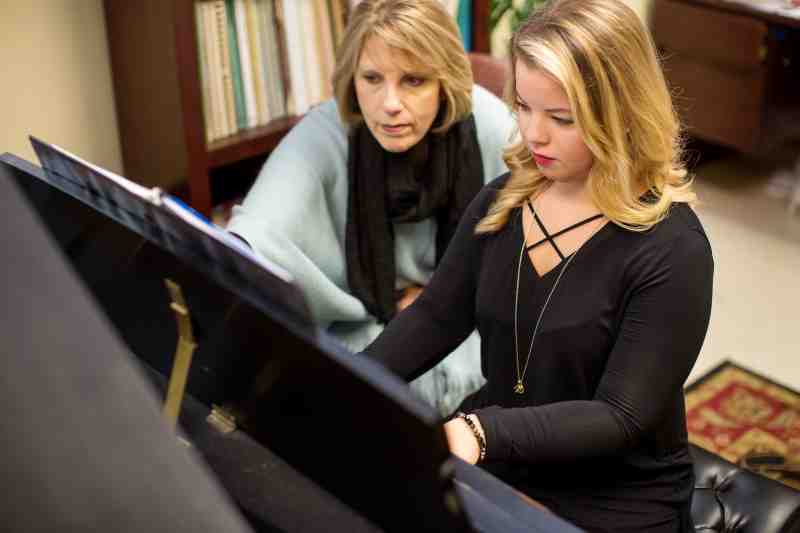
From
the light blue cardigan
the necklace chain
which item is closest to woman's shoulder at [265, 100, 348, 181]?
the light blue cardigan

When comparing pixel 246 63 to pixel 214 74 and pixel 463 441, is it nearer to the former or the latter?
pixel 214 74

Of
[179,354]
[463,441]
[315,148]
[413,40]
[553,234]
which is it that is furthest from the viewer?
[315,148]

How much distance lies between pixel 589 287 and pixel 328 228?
68cm

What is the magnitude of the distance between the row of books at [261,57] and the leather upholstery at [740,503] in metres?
1.38

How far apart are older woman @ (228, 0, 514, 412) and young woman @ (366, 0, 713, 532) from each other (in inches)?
14.2

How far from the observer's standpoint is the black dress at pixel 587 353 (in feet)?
3.89

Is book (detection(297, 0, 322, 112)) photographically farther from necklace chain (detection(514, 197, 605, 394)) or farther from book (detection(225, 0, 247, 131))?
necklace chain (detection(514, 197, 605, 394))

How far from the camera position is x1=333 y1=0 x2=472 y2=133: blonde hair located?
5.28ft

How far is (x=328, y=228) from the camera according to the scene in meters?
1.80

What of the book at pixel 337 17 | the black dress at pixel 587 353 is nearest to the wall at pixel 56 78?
the book at pixel 337 17

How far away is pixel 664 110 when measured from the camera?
47.4 inches

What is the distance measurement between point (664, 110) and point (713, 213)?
85.7 inches

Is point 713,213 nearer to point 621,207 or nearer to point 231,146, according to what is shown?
point 231,146

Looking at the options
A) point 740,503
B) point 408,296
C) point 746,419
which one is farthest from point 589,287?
point 746,419
